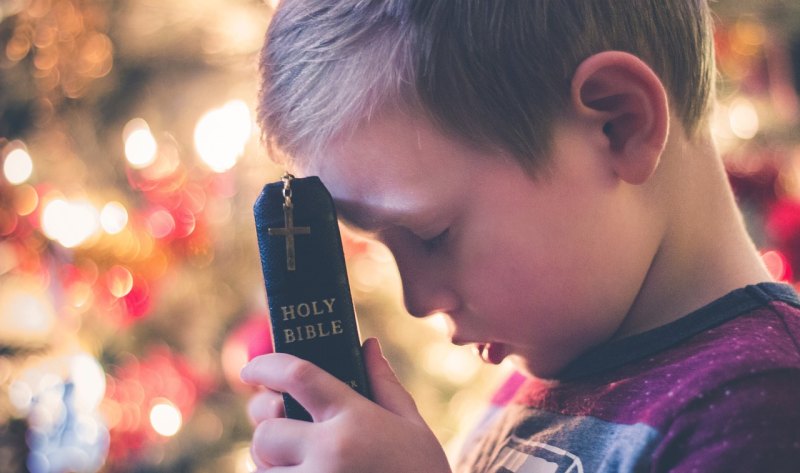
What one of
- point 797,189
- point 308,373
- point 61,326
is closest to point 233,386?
point 61,326

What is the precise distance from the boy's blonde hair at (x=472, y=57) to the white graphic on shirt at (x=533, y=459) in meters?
0.19

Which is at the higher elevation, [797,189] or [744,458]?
[797,189]

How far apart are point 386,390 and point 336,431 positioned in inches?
2.0

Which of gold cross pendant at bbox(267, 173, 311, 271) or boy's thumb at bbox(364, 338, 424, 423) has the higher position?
gold cross pendant at bbox(267, 173, 311, 271)

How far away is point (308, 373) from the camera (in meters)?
0.43

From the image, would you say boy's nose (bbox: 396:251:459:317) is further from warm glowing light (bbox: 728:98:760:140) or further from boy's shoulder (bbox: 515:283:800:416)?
warm glowing light (bbox: 728:98:760:140)

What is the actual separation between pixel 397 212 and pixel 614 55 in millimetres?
162

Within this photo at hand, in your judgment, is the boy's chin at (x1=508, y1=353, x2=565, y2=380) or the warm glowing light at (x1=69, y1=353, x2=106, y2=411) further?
the warm glowing light at (x1=69, y1=353, x2=106, y2=411)

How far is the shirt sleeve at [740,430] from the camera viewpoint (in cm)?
36

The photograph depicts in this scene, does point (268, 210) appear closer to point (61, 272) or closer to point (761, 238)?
point (61, 272)

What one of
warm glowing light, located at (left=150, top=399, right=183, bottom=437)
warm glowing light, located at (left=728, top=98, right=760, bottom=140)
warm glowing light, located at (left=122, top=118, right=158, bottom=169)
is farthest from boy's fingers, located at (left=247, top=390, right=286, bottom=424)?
warm glowing light, located at (left=728, top=98, right=760, bottom=140)

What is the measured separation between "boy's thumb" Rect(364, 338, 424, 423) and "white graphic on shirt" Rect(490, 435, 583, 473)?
87 mm

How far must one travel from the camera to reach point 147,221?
1.06 metres

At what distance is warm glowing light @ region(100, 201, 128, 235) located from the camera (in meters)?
1.02
